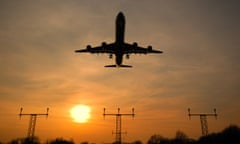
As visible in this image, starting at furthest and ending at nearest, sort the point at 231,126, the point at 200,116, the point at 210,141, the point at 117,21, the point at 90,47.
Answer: the point at 231,126 → the point at 210,141 → the point at 200,116 → the point at 90,47 → the point at 117,21

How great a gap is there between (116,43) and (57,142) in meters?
131

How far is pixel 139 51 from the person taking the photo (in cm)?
7088

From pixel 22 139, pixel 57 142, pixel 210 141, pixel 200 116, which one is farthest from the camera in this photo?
pixel 22 139

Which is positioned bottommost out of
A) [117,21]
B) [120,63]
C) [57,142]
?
[57,142]

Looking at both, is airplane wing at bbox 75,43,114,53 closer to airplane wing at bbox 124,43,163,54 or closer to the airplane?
the airplane

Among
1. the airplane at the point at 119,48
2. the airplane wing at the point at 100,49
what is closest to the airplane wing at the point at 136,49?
the airplane at the point at 119,48

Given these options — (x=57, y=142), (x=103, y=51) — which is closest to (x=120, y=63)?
(x=103, y=51)

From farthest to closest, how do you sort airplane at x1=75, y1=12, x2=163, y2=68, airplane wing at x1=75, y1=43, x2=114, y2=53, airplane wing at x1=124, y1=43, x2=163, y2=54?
1. airplane wing at x1=124, y1=43, x2=163, y2=54
2. airplane wing at x1=75, y1=43, x2=114, y2=53
3. airplane at x1=75, y1=12, x2=163, y2=68

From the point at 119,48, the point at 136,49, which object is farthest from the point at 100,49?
the point at 136,49

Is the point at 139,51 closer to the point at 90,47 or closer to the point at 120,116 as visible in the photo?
the point at 90,47

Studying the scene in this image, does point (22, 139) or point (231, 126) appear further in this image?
point (22, 139)

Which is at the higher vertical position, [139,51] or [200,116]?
[139,51]

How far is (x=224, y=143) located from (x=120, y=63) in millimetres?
62240

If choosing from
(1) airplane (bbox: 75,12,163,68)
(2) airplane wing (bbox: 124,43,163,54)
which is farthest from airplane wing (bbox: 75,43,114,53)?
(2) airplane wing (bbox: 124,43,163,54)
